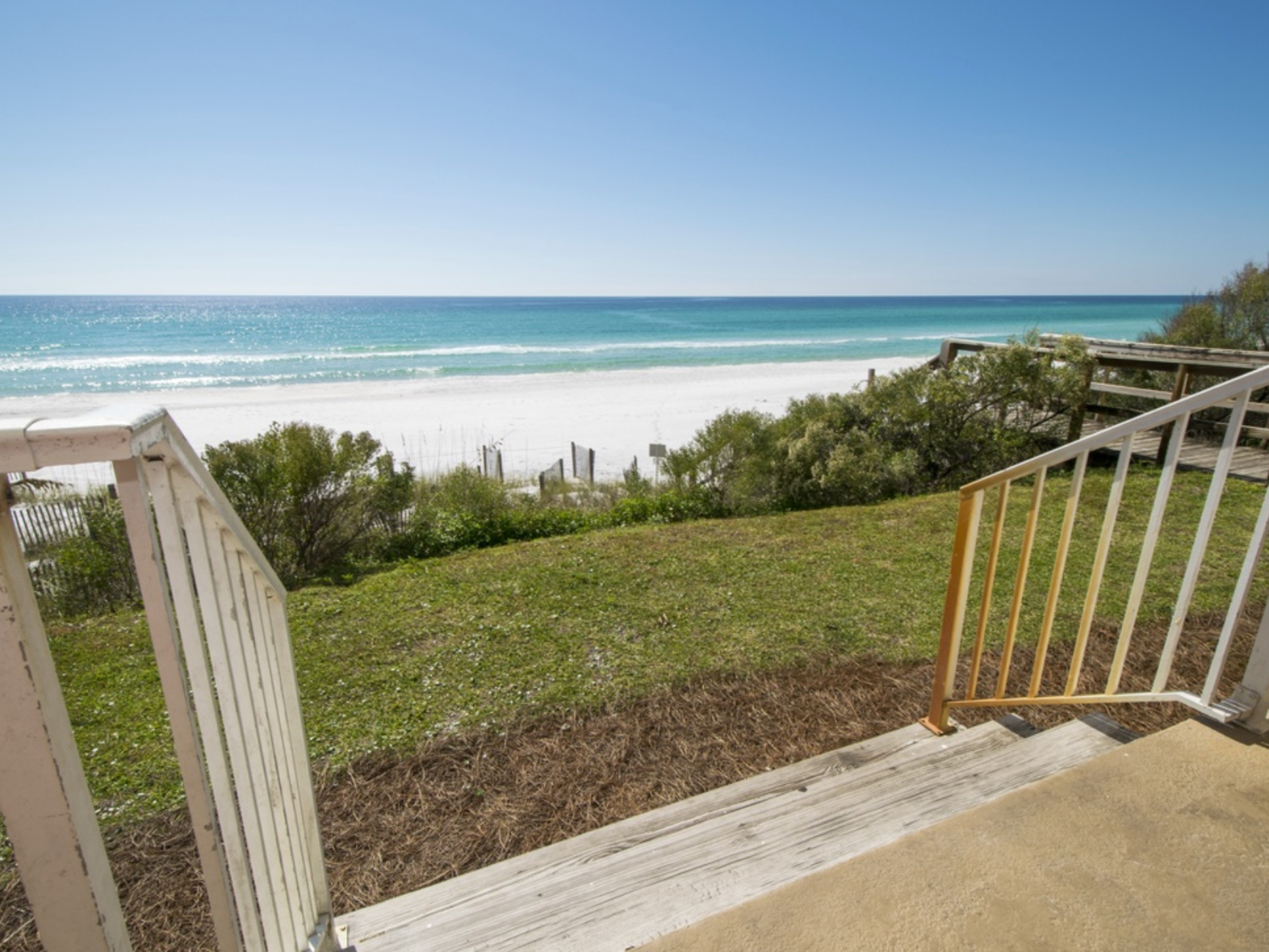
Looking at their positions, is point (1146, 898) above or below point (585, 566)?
above

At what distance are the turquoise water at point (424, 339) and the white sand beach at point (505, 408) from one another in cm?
302

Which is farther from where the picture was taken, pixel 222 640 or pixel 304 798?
pixel 304 798

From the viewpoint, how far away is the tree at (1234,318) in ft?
39.7

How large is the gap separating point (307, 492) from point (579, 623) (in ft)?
12.2

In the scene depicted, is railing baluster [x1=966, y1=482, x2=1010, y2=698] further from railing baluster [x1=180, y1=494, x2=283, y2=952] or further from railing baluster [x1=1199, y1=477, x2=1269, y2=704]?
railing baluster [x1=180, y1=494, x2=283, y2=952]

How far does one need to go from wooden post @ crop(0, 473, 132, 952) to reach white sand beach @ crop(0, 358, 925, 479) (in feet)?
35.6

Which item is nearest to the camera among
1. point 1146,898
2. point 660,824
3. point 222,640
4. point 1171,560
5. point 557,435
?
point 222,640

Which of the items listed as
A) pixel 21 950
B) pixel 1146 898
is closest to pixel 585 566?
pixel 21 950

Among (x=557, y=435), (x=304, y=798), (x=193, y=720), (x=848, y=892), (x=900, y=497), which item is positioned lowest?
(x=557, y=435)

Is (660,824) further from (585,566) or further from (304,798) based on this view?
(585,566)

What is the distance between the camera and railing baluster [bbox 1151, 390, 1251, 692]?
6.14ft

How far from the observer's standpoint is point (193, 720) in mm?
952

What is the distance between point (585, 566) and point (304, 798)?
12.9 ft

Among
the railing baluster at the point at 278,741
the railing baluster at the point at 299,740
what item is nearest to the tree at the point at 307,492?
the railing baluster at the point at 299,740
